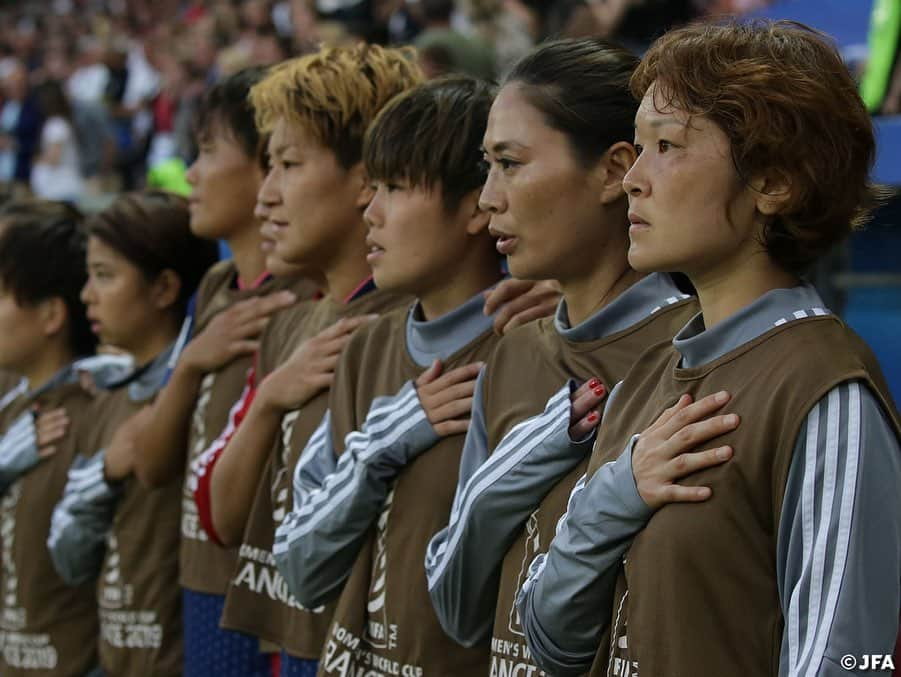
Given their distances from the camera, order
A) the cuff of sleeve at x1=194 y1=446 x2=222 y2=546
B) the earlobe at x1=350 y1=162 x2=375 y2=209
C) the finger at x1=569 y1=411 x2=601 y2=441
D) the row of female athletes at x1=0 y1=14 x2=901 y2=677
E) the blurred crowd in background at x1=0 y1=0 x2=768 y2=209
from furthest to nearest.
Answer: the blurred crowd in background at x1=0 y1=0 x2=768 y2=209
the cuff of sleeve at x1=194 y1=446 x2=222 y2=546
the earlobe at x1=350 y1=162 x2=375 y2=209
the finger at x1=569 y1=411 x2=601 y2=441
the row of female athletes at x1=0 y1=14 x2=901 y2=677

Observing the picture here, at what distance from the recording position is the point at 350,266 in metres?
3.35

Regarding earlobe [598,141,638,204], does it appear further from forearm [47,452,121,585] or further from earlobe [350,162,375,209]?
forearm [47,452,121,585]

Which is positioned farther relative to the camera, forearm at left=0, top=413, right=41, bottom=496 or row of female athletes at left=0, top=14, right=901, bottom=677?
forearm at left=0, top=413, right=41, bottom=496

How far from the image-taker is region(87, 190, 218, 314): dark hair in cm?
436

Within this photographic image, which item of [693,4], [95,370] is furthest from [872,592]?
[693,4]

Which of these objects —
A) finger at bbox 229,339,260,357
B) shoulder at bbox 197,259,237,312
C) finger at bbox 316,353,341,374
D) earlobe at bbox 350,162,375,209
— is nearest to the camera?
finger at bbox 316,353,341,374

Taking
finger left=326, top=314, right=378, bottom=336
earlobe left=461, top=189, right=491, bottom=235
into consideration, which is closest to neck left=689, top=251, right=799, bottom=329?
earlobe left=461, top=189, right=491, bottom=235

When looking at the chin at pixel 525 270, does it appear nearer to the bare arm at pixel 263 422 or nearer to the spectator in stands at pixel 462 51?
the bare arm at pixel 263 422

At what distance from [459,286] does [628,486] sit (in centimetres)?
99

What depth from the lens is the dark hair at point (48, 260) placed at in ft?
15.6

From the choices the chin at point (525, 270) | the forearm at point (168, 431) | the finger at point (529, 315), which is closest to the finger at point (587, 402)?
the chin at point (525, 270)

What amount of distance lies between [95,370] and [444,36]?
210 centimetres

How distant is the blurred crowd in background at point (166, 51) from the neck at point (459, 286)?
2785 mm

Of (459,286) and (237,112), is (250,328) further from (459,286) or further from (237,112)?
(459,286)
